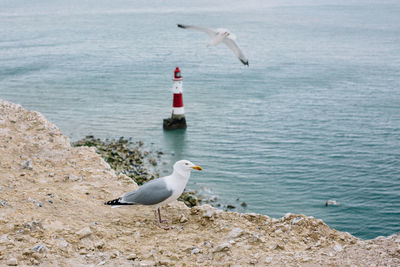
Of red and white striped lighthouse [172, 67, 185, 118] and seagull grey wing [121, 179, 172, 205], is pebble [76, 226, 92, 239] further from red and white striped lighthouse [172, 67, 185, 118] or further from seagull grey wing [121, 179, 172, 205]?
red and white striped lighthouse [172, 67, 185, 118]

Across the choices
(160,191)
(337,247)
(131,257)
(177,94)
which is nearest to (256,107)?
(177,94)

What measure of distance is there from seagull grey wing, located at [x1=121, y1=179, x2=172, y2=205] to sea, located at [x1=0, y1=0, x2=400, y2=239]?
33.5 feet

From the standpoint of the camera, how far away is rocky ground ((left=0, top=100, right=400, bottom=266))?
646 centimetres

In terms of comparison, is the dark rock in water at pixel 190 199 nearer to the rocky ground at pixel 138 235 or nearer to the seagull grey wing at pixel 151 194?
the rocky ground at pixel 138 235

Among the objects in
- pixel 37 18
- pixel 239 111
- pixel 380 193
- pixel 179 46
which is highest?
pixel 37 18

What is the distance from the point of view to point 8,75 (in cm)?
4291

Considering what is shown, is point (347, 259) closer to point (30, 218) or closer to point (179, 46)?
point (30, 218)

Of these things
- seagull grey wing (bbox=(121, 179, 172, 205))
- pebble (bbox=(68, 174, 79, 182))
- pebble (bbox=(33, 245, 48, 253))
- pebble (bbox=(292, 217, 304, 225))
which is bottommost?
pebble (bbox=(292, 217, 304, 225))


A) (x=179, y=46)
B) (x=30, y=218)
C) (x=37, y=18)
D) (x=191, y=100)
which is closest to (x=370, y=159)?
(x=191, y=100)

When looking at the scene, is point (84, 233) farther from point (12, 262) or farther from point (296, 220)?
point (296, 220)

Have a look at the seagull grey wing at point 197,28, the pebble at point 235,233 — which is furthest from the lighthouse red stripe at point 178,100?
the pebble at point 235,233

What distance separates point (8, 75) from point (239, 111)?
2407 cm

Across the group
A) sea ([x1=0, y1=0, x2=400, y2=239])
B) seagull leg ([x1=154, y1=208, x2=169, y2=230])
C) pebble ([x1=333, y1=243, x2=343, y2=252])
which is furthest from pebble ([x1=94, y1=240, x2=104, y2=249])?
sea ([x1=0, y1=0, x2=400, y2=239])

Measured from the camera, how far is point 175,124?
27328 mm
